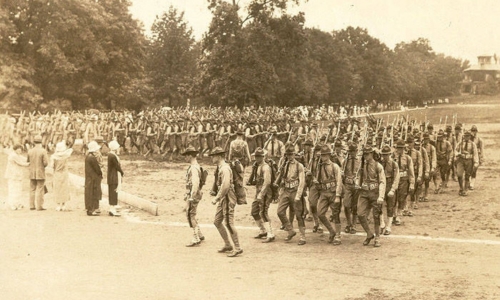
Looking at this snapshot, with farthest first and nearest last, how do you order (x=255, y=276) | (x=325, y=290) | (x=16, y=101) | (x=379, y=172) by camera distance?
1. (x=16, y=101)
2. (x=379, y=172)
3. (x=255, y=276)
4. (x=325, y=290)

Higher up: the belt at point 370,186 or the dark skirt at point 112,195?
the belt at point 370,186

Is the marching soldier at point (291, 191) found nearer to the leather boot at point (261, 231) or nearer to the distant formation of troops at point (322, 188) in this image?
the distant formation of troops at point (322, 188)

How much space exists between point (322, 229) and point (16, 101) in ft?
103

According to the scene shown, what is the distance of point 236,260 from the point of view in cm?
1023

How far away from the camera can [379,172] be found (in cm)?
1142

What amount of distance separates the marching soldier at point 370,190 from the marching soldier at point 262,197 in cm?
188

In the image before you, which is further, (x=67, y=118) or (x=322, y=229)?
(x=67, y=118)

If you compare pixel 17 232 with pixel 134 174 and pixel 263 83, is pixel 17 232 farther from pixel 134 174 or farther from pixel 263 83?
pixel 263 83

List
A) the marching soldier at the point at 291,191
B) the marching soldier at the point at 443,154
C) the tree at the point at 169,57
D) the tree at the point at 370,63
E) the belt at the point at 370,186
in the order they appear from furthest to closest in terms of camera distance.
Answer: the tree at the point at 370,63 < the tree at the point at 169,57 < the marching soldier at the point at 443,154 < the marching soldier at the point at 291,191 < the belt at the point at 370,186

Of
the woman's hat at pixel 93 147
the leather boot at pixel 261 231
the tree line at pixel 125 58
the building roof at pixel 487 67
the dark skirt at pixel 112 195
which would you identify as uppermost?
the building roof at pixel 487 67

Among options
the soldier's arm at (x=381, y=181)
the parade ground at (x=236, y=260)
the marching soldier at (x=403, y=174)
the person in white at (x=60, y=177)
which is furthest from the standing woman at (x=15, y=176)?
the marching soldier at (x=403, y=174)

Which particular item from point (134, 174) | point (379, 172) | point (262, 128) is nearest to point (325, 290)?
point (379, 172)

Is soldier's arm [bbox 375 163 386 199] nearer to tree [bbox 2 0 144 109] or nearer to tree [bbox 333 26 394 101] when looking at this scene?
tree [bbox 2 0 144 109]

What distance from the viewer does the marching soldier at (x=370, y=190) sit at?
11336 millimetres
